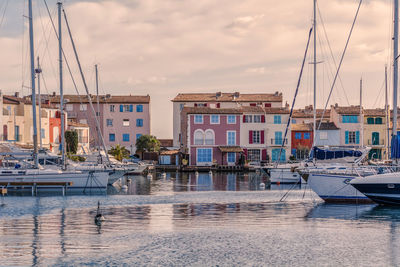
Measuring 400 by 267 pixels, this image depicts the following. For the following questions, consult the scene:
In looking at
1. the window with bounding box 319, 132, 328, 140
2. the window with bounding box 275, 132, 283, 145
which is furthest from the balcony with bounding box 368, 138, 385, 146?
the window with bounding box 275, 132, 283, 145

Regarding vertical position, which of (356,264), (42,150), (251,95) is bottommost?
(356,264)

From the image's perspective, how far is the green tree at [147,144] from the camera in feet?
299

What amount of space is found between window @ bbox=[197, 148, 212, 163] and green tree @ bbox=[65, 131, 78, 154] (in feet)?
54.8

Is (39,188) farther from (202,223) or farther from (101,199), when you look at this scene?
(202,223)

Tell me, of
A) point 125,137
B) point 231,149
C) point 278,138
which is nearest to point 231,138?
point 231,149

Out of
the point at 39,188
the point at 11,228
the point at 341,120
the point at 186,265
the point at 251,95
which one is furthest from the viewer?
the point at 251,95

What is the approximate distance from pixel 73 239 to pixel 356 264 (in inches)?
460

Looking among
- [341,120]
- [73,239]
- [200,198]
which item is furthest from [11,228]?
[341,120]

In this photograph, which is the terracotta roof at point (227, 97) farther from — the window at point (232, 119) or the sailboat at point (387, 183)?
the sailboat at point (387, 183)

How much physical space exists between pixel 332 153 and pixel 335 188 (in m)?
13.9

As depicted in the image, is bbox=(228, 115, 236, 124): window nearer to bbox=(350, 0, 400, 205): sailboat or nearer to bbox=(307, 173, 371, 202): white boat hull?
bbox=(307, 173, 371, 202): white boat hull

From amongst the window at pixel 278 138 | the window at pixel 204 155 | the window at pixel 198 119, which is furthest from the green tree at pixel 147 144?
the window at pixel 278 138

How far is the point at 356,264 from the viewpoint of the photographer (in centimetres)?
2148

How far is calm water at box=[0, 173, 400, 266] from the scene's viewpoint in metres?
22.2
